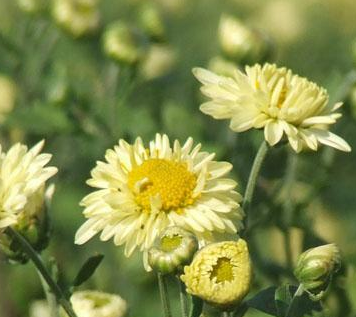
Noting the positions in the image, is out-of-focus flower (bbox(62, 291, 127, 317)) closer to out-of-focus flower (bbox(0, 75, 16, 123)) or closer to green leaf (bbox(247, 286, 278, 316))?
green leaf (bbox(247, 286, 278, 316))

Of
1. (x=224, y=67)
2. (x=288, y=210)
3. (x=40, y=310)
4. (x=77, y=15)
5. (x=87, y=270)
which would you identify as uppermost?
(x=77, y=15)

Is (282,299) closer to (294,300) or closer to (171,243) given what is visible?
(294,300)

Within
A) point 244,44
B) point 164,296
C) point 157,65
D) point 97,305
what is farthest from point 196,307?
point 157,65

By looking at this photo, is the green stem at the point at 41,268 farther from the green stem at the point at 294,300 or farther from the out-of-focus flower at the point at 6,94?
the out-of-focus flower at the point at 6,94

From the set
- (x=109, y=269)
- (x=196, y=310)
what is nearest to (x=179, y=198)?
(x=196, y=310)

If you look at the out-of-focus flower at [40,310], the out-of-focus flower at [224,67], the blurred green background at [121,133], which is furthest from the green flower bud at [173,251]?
the out-of-focus flower at [224,67]

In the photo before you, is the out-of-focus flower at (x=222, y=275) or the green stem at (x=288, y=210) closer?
the out-of-focus flower at (x=222, y=275)

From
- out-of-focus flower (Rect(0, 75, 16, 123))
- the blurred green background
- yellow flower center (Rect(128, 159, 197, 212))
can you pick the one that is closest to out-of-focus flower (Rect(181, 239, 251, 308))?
yellow flower center (Rect(128, 159, 197, 212))
